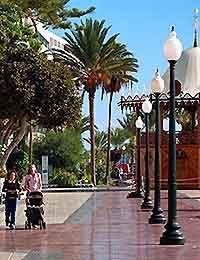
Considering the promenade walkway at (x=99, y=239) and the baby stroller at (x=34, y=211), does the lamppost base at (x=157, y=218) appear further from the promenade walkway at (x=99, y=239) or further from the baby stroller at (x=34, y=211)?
the baby stroller at (x=34, y=211)

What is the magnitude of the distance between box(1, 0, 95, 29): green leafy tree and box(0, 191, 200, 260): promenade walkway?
19.3 m

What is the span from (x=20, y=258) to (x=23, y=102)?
20.5 meters

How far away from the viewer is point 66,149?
189ft

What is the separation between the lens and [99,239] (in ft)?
52.0

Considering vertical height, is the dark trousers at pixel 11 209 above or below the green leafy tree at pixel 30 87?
below

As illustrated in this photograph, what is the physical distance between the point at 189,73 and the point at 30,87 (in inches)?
547

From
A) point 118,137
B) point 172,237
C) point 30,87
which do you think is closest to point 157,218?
point 172,237

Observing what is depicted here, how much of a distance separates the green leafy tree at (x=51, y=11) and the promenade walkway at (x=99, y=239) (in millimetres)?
19278

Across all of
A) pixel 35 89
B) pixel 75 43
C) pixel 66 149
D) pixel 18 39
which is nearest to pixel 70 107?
pixel 35 89

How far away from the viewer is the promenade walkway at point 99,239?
42.8ft

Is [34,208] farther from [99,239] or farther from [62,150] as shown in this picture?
[62,150]

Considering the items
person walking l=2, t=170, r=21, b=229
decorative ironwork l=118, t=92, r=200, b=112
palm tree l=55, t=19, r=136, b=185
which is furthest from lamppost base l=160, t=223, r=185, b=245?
palm tree l=55, t=19, r=136, b=185

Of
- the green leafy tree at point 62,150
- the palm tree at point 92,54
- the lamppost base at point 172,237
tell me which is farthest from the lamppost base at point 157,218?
the green leafy tree at point 62,150

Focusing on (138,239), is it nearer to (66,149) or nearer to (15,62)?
(15,62)
